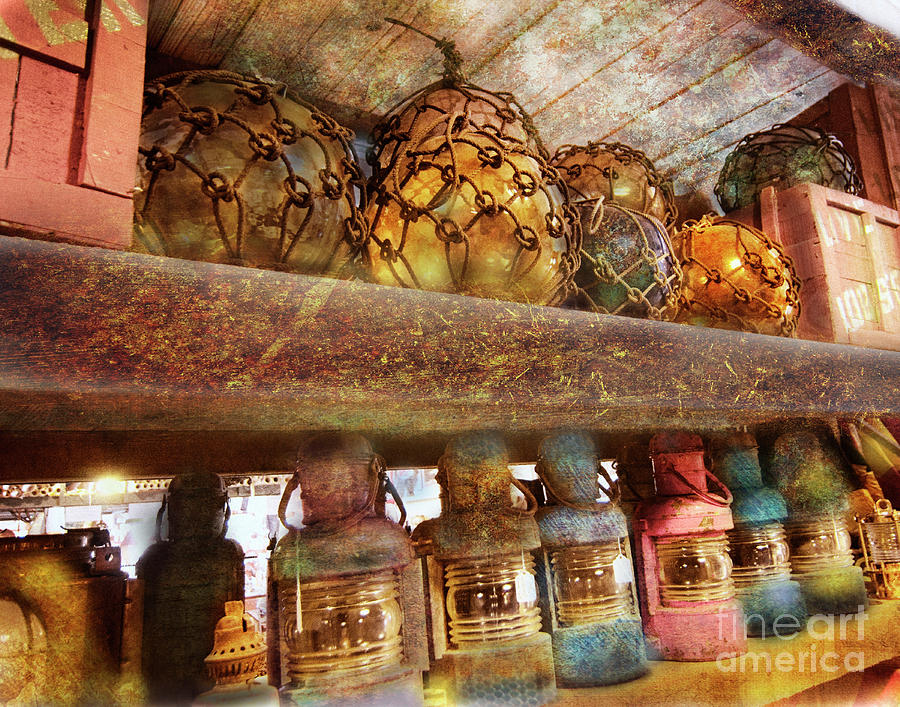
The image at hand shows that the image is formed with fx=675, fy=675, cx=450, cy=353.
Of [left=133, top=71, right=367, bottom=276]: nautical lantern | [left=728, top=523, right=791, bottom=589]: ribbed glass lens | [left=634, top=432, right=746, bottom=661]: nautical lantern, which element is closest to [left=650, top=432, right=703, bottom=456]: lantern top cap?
[left=634, top=432, right=746, bottom=661]: nautical lantern

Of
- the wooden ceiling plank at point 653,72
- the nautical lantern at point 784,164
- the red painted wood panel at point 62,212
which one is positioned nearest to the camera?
the red painted wood panel at point 62,212

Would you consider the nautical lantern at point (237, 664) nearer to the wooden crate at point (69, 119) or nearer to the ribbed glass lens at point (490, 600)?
the ribbed glass lens at point (490, 600)

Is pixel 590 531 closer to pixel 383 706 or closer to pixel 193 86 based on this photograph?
pixel 383 706

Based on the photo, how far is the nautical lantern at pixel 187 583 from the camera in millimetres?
805

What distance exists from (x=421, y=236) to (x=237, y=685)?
54cm

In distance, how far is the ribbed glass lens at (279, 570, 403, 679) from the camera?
2.25 feet

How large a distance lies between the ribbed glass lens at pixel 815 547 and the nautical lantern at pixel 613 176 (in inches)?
25.8

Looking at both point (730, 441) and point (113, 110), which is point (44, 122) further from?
point (730, 441)

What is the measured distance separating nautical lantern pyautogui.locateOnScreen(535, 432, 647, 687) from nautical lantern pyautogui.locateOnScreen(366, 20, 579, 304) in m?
0.27

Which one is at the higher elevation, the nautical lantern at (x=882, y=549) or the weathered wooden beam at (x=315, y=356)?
the weathered wooden beam at (x=315, y=356)

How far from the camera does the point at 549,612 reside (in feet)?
2.97

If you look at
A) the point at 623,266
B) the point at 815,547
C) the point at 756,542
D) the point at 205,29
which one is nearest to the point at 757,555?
the point at 756,542

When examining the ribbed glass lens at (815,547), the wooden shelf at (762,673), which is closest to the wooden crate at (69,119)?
the wooden shelf at (762,673)

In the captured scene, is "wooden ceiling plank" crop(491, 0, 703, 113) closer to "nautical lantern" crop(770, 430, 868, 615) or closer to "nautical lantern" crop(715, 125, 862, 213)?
"nautical lantern" crop(715, 125, 862, 213)
